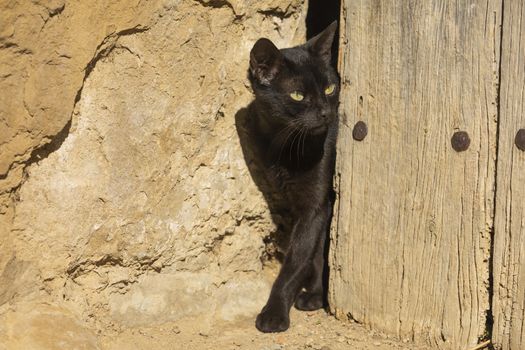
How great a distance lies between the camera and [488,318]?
331cm

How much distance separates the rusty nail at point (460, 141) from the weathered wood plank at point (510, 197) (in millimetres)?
152

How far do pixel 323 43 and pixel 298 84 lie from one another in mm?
285

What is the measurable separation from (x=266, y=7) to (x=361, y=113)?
794mm

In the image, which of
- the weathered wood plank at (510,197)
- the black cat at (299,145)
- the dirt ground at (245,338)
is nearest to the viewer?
the weathered wood plank at (510,197)

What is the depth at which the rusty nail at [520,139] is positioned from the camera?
9.87 ft

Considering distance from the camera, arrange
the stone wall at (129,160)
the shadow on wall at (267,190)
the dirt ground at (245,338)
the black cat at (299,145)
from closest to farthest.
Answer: the stone wall at (129,160) < the dirt ground at (245,338) < the black cat at (299,145) < the shadow on wall at (267,190)

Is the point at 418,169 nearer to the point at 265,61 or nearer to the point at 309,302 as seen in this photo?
the point at 265,61

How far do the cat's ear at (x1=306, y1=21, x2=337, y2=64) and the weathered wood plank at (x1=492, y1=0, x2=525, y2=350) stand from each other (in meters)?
1.09

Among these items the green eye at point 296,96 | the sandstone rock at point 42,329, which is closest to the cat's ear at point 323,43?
the green eye at point 296,96

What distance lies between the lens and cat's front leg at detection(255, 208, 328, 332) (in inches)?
155

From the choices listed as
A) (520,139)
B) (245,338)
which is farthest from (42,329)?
(520,139)

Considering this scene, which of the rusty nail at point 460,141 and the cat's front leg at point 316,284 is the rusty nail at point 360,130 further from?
the cat's front leg at point 316,284

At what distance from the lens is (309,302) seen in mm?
4117

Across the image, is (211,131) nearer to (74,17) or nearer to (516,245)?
(74,17)
